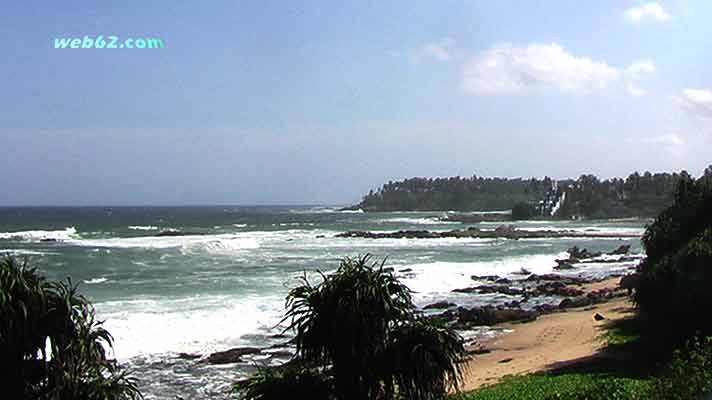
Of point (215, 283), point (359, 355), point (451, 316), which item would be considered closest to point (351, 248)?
point (215, 283)

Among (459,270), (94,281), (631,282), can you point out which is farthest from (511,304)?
(94,281)

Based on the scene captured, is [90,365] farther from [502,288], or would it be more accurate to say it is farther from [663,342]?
[502,288]

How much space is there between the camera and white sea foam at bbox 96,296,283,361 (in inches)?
906

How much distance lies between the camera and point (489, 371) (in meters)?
19.1

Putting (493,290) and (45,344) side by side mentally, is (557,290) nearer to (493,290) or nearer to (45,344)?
(493,290)

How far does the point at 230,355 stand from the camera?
21453 mm

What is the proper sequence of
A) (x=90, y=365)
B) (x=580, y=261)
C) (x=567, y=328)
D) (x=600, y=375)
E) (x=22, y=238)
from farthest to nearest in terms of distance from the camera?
(x=22, y=238)
(x=580, y=261)
(x=567, y=328)
(x=600, y=375)
(x=90, y=365)

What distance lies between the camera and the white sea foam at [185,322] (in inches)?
906

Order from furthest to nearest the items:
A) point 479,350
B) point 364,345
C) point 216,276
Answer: point 216,276
point 479,350
point 364,345

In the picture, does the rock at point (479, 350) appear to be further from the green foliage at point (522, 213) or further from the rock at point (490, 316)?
the green foliage at point (522, 213)

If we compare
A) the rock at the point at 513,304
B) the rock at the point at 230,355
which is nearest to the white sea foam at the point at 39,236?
the rock at the point at 513,304

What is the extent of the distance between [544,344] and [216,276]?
2325 cm

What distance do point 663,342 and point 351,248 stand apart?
47137 mm

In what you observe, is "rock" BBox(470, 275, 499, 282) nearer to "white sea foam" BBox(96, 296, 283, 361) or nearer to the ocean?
the ocean
